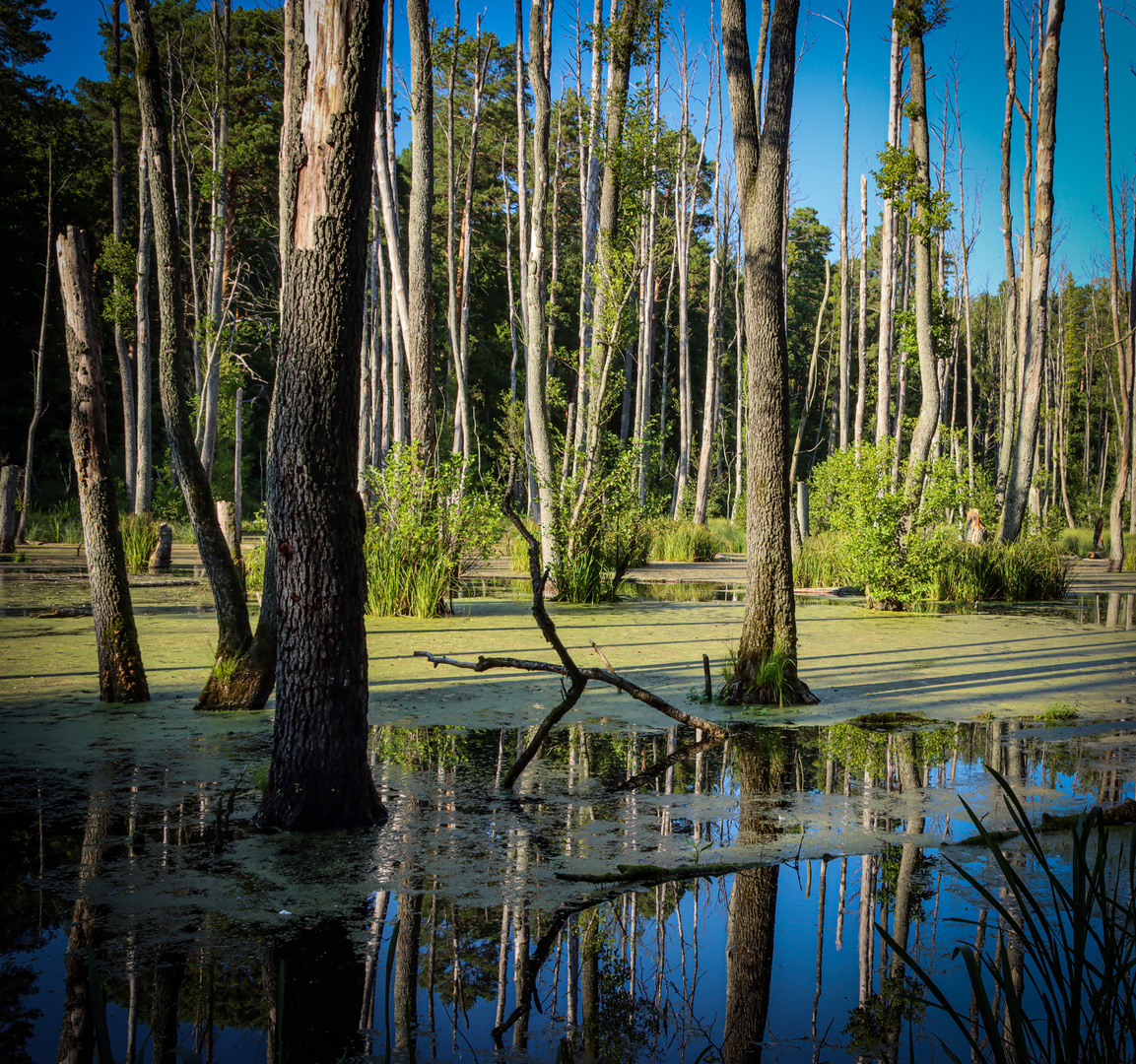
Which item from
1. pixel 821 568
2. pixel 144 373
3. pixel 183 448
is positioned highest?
pixel 144 373

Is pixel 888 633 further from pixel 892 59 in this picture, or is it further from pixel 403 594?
pixel 892 59

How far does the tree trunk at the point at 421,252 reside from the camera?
10305 millimetres

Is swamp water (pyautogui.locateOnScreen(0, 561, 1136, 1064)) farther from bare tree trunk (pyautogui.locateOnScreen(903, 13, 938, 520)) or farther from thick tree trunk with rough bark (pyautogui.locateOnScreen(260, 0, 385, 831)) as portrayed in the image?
bare tree trunk (pyautogui.locateOnScreen(903, 13, 938, 520))

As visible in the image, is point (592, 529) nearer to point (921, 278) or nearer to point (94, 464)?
point (921, 278)

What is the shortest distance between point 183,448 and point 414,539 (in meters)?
4.33

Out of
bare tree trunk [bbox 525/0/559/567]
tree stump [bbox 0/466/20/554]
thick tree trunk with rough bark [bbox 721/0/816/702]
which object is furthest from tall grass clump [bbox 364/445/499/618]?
tree stump [bbox 0/466/20/554]

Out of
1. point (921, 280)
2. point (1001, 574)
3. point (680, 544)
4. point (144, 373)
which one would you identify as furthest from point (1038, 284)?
point (144, 373)

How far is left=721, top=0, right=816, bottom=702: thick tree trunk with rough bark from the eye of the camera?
592 cm

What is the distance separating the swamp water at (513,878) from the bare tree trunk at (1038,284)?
9.53 meters

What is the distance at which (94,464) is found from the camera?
5.49 metres

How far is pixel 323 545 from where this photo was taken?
138 inches

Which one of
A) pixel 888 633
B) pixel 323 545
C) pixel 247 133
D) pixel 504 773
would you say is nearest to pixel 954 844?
pixel 504 773

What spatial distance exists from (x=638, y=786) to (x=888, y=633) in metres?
5.88

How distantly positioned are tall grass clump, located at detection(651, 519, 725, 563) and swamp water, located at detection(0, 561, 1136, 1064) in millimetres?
12714
